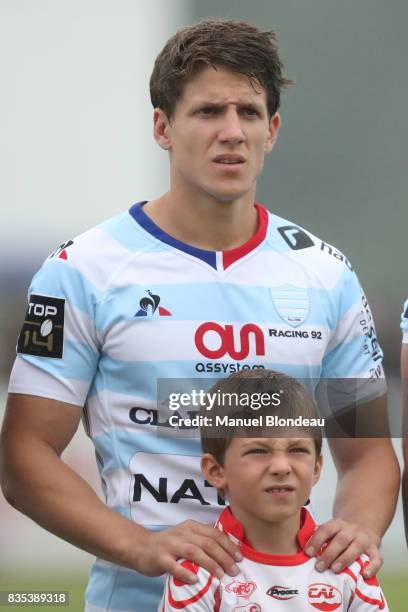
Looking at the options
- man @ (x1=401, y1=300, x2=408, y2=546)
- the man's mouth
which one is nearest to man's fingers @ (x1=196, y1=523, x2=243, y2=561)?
man @ (x1=401, y1=300, x2=408, y2=546)

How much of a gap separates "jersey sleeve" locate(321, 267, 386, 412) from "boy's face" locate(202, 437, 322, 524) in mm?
403

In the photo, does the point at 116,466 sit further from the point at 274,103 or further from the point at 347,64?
the point at 347,64

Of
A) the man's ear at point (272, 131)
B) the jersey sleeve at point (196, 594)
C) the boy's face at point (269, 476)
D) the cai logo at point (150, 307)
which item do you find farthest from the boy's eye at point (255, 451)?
the man's ear at point (272, 131)

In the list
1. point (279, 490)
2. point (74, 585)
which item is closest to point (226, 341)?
point (279, 490)

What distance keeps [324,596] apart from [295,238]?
2.92 ft

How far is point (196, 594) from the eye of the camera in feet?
8.55

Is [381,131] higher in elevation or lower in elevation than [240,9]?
lower

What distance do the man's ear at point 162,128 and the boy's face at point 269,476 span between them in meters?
0.75

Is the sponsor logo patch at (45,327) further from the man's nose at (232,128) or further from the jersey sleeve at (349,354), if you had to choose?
the jersey sleeve at (349,354)

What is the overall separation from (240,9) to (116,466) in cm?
814

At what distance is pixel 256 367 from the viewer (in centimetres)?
298

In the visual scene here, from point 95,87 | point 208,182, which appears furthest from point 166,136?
point 95,87

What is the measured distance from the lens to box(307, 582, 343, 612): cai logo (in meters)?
2.65

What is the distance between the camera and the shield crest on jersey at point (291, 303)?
3.05 meters
